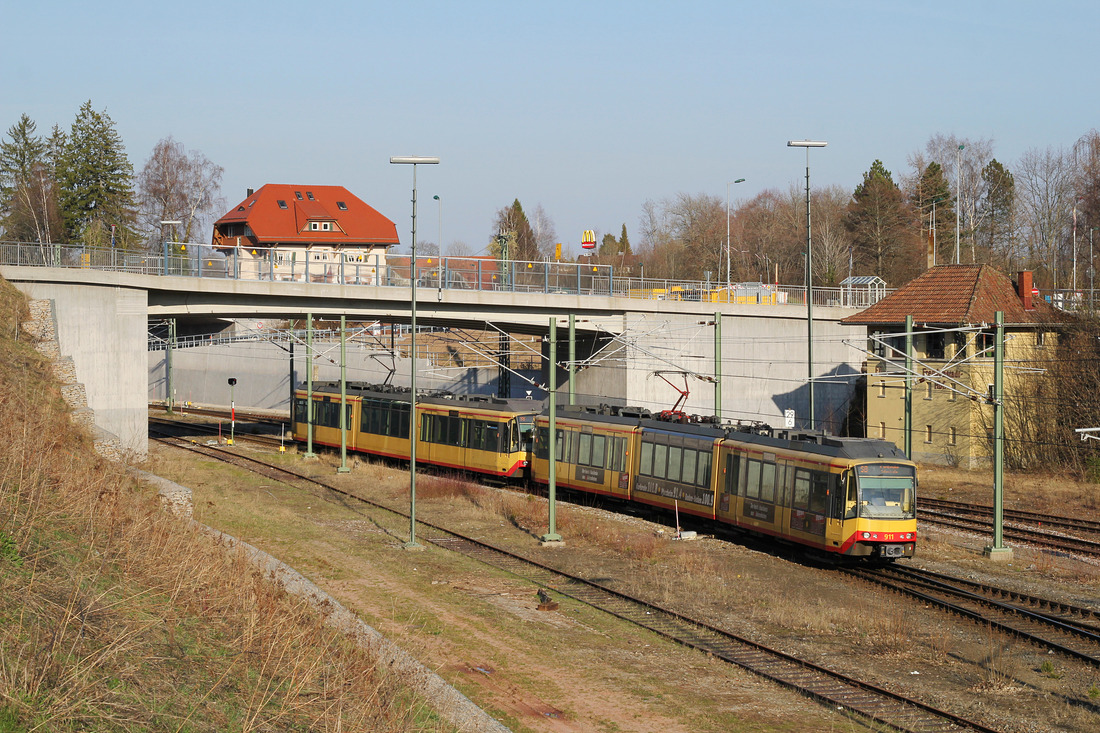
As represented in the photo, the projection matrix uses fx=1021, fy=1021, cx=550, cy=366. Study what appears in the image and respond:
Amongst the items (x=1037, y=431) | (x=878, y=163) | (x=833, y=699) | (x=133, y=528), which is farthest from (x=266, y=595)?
(x=878, y=163)

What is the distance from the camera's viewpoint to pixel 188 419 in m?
57.4

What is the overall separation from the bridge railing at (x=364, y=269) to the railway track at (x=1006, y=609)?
14784 millimetres

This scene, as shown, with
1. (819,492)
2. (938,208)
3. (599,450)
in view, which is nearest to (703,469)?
(819,492)

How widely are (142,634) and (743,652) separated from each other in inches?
341

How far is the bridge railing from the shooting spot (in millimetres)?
32688

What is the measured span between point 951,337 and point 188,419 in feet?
132

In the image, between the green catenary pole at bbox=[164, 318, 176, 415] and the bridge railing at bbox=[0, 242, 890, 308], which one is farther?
the green catenary pole at bbox=[164, 318, 176, 415]

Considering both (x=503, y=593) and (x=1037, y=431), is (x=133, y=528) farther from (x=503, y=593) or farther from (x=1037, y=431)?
(x=1037, y=431)

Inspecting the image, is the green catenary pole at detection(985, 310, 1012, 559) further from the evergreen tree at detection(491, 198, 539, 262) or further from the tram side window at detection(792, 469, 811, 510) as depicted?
the evergreen tree at detection(491, 198, 539, 262)

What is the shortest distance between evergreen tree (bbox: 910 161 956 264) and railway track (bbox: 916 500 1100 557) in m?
54.8

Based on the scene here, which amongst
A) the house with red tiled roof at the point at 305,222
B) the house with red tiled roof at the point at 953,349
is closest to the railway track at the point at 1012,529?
the house with red tiled roof at the point at 953,349

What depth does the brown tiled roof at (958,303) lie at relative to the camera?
4500cm

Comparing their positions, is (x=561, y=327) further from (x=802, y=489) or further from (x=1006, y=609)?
(x=1006, y=609)

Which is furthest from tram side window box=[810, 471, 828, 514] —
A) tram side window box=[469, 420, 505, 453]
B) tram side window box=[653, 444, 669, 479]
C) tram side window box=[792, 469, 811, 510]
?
tram side window box=[469, 420, 505, 453]
